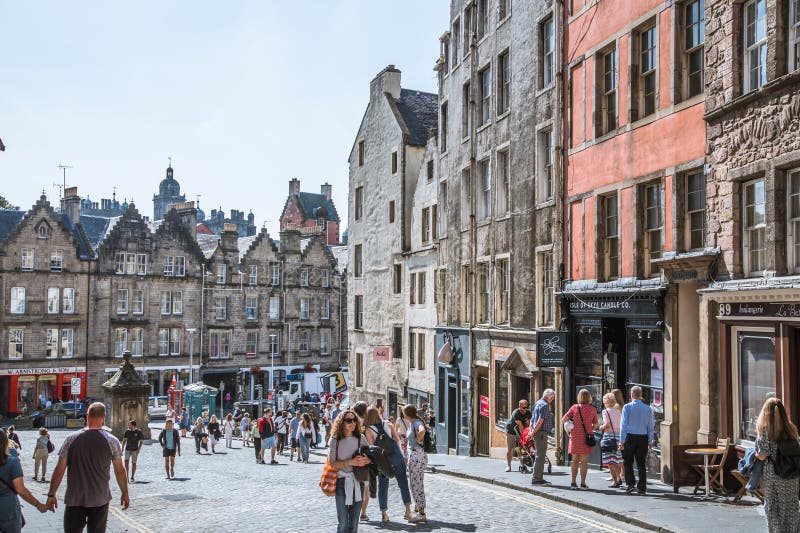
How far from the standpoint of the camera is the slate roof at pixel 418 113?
133ft

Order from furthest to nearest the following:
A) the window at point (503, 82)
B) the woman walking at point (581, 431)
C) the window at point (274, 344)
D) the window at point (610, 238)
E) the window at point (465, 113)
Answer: the window at point (274, 344), the window at point (465, 113), the window at point (503, 82), the window at point (610, 238), the woman walking at point (581, 431)

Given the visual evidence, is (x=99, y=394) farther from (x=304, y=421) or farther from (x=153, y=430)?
(x=304, y=421)

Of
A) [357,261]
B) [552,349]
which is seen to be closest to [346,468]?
[552,349]

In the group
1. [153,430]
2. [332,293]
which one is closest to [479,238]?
[153,430]

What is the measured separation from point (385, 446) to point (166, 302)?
54.4 meters

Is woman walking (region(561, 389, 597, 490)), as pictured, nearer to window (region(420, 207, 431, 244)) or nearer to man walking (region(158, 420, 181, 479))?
man walking (region(158, 420, 181, 479))

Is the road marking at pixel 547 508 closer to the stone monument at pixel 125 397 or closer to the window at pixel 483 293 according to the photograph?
the window at pixel 483 293

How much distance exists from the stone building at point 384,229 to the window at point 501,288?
972 centimetres

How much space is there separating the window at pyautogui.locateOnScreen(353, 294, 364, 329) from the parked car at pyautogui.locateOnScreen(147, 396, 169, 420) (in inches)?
638

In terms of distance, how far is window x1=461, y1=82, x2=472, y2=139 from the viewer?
30.1 m

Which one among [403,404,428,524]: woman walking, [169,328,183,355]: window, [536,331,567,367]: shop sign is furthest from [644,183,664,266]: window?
[169,328,183,355]: window

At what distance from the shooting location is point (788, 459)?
9.56 meters

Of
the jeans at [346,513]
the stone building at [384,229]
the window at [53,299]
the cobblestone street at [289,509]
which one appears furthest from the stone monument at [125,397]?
the window at [53,299]

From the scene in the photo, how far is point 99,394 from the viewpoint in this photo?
197 feet
